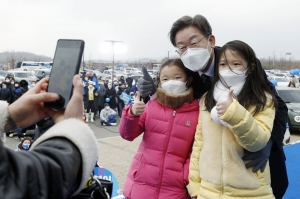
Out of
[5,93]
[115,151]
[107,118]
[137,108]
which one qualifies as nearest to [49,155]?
[137,108]

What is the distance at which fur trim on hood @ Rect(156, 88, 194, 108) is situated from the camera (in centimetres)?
204

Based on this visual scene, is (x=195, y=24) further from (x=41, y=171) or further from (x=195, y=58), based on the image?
(x=41, y=171)

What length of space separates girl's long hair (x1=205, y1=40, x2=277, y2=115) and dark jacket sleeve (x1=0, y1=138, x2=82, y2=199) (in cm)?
115

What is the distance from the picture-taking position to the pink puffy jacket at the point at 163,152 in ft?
6.45

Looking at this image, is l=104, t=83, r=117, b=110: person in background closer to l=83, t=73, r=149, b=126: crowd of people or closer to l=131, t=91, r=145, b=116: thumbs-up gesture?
l=83, t=73, r=149, b=126: crowd of people

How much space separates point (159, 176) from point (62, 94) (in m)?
1.02

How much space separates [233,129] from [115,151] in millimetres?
6047

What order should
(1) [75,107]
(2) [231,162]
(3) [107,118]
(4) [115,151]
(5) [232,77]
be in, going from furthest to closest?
(3) [107,118] < (4) [115,151] < (5) [232,77] < (2) [231,162] < (1) [75,107]

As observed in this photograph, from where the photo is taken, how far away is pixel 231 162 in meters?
1.73

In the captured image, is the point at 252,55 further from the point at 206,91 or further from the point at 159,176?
the point at 159,176

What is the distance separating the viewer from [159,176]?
197cm

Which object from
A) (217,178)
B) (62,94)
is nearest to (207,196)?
(217,178)

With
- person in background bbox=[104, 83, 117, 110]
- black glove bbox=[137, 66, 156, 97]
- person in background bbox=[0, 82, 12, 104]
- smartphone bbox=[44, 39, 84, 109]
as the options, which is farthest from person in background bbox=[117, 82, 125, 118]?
Result: smartphone bbox=[44, 39, 84, 109]

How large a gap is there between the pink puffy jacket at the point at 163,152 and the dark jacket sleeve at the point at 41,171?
108 centimetres
